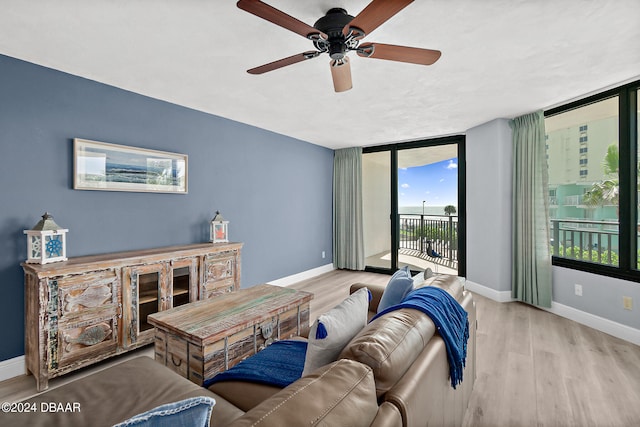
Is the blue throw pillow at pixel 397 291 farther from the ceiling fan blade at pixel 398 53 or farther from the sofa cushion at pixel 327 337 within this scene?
the ceiling fan blade at pixel 398 53

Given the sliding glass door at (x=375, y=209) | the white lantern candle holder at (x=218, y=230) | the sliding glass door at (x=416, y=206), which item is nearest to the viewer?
the white lantern candle holder at (x=218, y=230)

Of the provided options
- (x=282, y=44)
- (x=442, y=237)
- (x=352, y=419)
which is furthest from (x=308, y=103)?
(x=442, y=237)

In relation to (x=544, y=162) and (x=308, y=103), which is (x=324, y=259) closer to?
(x=308, y=103)

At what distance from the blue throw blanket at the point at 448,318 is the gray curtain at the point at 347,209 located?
4007mm

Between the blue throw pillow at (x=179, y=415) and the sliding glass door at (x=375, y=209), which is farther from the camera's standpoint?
the sliding glass door at (x=375, y=209)

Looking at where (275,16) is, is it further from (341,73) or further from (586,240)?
(586,240)

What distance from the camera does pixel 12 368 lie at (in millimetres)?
2254

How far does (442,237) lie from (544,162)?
245 centimetres

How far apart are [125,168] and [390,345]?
2983 mm

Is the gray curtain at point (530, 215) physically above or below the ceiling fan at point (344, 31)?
below

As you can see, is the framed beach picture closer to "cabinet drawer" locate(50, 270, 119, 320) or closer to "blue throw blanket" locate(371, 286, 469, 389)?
"cabinet drawer" locate(50, 270, 119, 320)

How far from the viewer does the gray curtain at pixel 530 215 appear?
3582 mm

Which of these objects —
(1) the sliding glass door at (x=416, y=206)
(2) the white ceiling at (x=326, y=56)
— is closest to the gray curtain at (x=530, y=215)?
(2) the white ceiling at (x=326, y=56)

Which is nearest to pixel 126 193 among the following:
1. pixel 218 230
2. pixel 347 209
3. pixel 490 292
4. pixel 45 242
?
pixel 45 242
